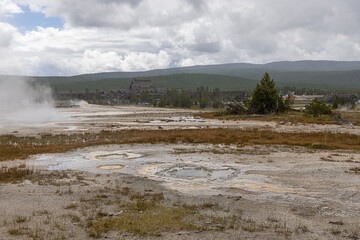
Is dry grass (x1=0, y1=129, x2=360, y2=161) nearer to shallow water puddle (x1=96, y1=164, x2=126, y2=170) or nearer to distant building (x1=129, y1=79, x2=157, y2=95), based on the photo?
shallow water puddle (x1=96, y1=164, x2=126, y2=170)

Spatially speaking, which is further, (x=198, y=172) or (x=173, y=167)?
(x=173, y=167)

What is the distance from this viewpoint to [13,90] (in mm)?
153125

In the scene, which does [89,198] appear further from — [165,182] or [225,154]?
[225,154]

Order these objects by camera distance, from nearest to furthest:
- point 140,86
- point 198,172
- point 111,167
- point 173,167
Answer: point 198,172 → point 173,167 → point 111,167 → point 140,86

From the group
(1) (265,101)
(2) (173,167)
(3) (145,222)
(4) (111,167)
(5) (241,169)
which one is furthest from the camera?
(1) (265,101)

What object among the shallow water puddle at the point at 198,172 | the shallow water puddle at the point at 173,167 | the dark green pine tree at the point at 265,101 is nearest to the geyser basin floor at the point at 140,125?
the dark green pine tree at the point at 265,101

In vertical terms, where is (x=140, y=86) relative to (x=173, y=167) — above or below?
above

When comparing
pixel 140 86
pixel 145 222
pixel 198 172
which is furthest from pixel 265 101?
pixel 140 86

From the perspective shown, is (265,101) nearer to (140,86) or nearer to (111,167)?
(111,167)

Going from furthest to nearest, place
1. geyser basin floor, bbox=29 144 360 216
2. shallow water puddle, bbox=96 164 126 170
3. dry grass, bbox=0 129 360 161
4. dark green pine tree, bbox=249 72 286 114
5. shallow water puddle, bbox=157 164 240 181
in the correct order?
1. dark green pine tree, bbox=249 72 286 114
2. dry grass, bbox=0 129 360 161
3. shallow water puddle, bbox=96 164 126 170
4. shallow water puddle, bbox=157 164 240 181
5. geyser basin floor, bbox=29 144 360 216

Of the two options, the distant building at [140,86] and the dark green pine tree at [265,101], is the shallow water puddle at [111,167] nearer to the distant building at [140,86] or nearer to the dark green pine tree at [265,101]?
the dark green pine tree at [265,101]

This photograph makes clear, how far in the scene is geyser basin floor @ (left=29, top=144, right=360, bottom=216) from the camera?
518 inches

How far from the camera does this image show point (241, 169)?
18.0 m

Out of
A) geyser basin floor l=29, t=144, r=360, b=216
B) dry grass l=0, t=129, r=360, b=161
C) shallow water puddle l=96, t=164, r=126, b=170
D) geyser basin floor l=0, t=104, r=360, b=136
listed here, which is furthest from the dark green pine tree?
shallow water puddle l=96, t=164, r=126, b=170
